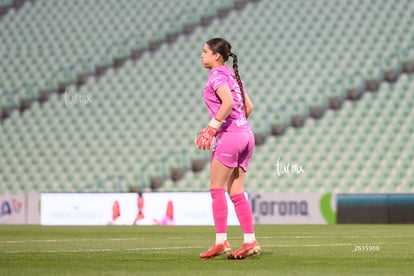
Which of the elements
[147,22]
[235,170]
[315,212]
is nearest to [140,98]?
[147,22]

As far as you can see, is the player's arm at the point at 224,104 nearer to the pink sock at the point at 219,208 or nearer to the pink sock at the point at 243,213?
the pink sock at the point at 219,208

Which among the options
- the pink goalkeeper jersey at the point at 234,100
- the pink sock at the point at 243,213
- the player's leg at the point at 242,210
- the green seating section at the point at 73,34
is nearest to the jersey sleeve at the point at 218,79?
the pink goalkeeper jersey at the point at 234,100

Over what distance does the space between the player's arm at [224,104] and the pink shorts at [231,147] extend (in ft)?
0.73

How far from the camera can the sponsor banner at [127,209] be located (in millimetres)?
16719

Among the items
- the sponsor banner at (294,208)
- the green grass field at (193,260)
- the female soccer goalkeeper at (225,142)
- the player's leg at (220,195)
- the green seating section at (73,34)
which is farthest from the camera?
the green seating section at (73,34)

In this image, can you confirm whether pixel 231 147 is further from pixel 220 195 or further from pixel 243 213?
pixel 243 213

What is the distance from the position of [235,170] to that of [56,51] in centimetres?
1683

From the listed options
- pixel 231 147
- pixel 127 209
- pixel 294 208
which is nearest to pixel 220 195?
pixel 231 147

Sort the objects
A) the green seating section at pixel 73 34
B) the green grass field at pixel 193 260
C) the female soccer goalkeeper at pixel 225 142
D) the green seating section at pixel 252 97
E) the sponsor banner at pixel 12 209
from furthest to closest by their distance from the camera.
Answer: the green seating section at pixel 73 34, the green seating section at pixel 252 97, the sponsor banner at pixel 12 209, the female soccer goalkeeper at pixel 225 142, the green grass field at pixel 193 260

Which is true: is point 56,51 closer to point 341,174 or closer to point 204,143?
point 341,174

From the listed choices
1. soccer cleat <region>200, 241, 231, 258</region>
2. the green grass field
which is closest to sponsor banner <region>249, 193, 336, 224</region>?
the green grass field

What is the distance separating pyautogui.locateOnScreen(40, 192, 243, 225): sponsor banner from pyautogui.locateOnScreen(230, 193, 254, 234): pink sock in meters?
9.44

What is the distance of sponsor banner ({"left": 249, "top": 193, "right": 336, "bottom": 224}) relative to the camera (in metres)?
16.6

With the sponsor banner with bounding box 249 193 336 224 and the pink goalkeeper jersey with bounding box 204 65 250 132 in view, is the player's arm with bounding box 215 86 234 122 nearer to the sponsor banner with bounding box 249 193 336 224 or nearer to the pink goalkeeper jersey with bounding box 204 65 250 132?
the pink goalkeeper jersey with bounding box 204 65 250 132
